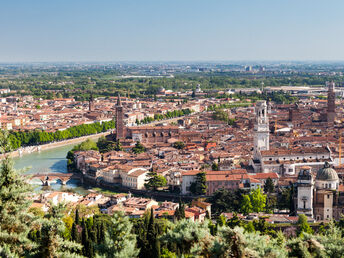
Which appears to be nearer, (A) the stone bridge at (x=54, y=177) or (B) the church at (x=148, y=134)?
(A) the stone bridge at (x=54, y=177)

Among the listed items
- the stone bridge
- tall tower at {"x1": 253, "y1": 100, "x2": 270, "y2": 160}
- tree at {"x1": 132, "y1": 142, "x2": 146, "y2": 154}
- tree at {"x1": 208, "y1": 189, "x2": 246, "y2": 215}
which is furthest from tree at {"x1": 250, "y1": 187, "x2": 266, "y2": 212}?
tree at {"x1": 132, "y1": 142, "x2": 146, "y2": 154}

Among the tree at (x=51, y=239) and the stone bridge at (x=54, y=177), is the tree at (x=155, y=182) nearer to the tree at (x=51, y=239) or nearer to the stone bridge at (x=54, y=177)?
the stone bridge at (x=54, y=177)

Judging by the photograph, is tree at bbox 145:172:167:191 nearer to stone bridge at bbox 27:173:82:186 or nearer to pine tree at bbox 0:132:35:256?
stone bridge at bbox 27:173:82:186

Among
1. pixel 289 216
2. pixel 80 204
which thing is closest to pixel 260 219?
pixel 289 216

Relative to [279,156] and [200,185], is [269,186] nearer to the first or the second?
[200,185]

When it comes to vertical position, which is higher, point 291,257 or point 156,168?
point 291,257

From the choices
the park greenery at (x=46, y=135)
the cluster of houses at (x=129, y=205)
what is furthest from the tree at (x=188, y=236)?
the park greenery at (x=46, y=135)

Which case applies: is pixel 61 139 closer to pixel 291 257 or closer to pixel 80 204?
pixel 80 204
